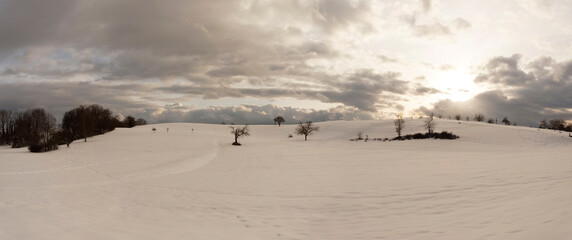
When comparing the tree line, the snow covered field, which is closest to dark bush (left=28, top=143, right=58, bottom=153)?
the tree line

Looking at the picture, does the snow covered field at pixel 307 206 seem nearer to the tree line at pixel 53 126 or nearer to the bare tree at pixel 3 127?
the tree line at pixel 53 126

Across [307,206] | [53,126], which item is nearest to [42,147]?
[53,126]

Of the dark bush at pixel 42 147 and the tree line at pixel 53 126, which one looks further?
the tree line at pixel 53 126

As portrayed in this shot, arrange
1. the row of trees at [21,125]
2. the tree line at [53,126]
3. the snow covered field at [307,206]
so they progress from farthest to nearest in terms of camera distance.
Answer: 1. the row of trees at [21,125]
2. the tree line at [53,126]
3. the snow covered field at [307,206]

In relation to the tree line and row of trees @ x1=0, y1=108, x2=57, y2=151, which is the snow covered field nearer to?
the tree line

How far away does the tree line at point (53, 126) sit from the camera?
50.7 m

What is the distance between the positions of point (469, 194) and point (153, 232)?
9621mm

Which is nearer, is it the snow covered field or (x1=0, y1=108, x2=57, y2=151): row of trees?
the snow covered field

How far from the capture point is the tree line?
5069 cm

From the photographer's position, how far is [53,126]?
55594 millimetres

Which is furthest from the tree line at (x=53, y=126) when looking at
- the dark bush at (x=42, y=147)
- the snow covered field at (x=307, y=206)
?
the snow covered field at (x=307, y=206)

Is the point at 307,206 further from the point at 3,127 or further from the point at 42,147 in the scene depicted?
the point at 3,127

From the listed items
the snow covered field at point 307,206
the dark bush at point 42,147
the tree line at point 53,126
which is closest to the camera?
the snow covered field at point 307,206

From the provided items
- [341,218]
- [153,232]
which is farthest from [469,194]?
[153,232]
